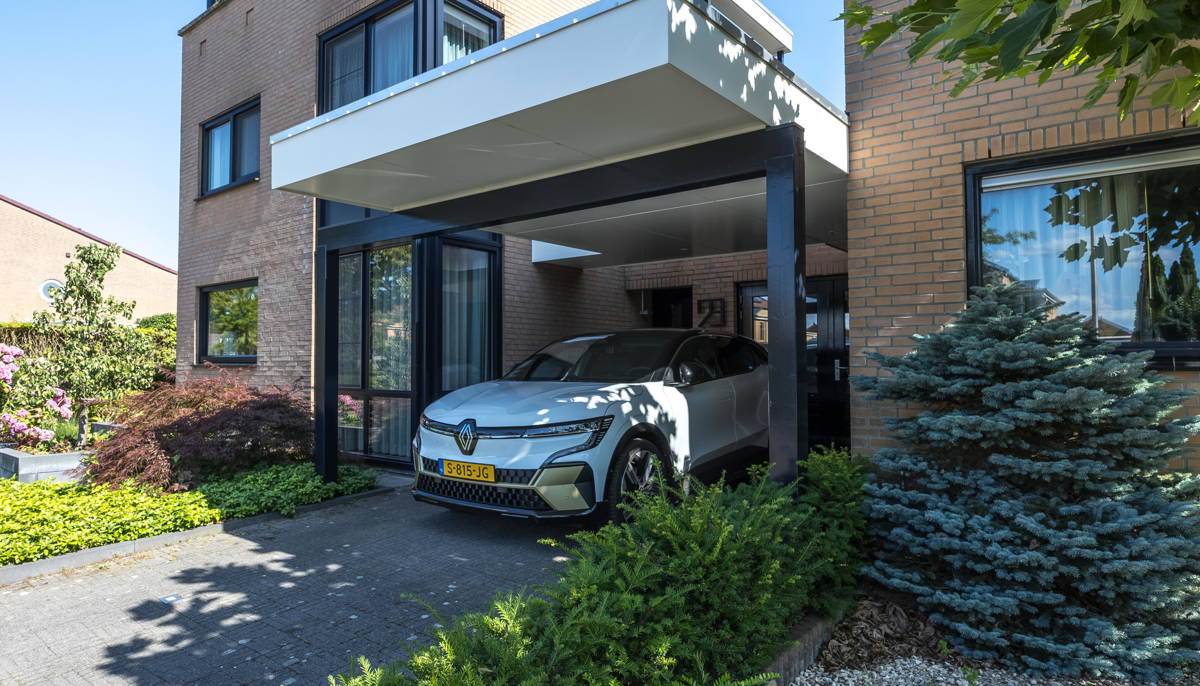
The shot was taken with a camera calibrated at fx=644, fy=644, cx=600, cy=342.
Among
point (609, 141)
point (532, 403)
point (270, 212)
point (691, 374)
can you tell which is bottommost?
point (532, 403)

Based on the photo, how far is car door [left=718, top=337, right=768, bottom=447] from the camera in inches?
249

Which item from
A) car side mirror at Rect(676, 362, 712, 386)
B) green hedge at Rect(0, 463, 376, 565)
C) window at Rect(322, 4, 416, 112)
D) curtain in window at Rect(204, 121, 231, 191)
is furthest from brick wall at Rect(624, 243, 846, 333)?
curtain in window at Rect(204, 121, 231, 191)

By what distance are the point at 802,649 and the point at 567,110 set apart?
10.4 ft

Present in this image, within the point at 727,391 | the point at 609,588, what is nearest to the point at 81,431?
A: the point at 727,391

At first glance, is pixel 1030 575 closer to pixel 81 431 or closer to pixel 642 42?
pixel 642 42

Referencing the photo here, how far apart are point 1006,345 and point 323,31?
9.24m

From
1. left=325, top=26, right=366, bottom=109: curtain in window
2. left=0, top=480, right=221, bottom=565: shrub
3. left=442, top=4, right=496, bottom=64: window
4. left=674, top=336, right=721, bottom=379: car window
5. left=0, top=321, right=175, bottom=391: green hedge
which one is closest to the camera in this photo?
left=0, top=480, right=221, bottom=565: shrub

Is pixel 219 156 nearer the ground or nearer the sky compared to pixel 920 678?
nearer the sky

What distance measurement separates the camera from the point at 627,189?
15.2 feet

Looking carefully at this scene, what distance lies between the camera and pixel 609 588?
2689mm

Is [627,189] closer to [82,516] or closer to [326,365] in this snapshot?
[326,365]

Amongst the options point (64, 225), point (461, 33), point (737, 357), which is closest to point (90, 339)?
point (461, 33)

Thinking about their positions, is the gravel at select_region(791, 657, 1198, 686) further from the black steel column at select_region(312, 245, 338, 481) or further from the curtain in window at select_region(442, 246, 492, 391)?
the curtain in window at select_region(442, 246, 492, 391)

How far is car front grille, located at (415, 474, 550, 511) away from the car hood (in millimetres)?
464
